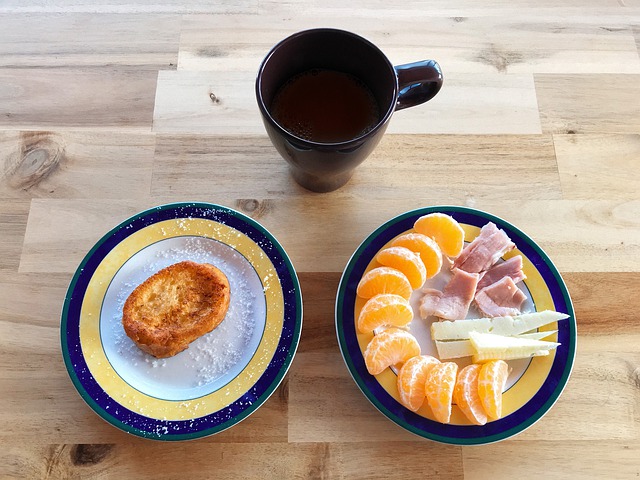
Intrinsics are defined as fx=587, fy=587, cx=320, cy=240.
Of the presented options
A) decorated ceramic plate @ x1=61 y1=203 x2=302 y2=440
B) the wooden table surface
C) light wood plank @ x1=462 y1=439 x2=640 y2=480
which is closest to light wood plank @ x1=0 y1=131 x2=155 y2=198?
the wooden table surface

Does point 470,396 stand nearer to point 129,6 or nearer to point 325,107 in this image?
point 325,107

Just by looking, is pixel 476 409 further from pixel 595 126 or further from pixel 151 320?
pixel 595 126

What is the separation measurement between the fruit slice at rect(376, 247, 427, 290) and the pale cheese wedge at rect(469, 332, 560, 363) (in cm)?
15

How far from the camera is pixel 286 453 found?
1.14 m

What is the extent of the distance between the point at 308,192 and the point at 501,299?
492mm

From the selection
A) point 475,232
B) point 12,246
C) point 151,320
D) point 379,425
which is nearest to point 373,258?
point 475,232

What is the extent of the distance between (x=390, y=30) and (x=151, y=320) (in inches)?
38.6

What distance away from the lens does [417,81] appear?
112 cm

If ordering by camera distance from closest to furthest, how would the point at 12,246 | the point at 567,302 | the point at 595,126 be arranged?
the point at 567,302
the point at 12,246
the point at 595,126

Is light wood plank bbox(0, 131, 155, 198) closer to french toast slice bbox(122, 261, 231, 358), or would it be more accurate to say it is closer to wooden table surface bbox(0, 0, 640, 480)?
wooden table surface bbox(0, 0, 640, 480)

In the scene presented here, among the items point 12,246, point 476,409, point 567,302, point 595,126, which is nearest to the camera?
point 476,409

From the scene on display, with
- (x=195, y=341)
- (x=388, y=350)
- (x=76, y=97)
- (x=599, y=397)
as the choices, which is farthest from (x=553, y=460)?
(x=76, y=97)

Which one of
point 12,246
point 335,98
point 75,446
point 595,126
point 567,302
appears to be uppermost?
point 335,98

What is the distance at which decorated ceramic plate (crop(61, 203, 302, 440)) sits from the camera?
1080 mm
